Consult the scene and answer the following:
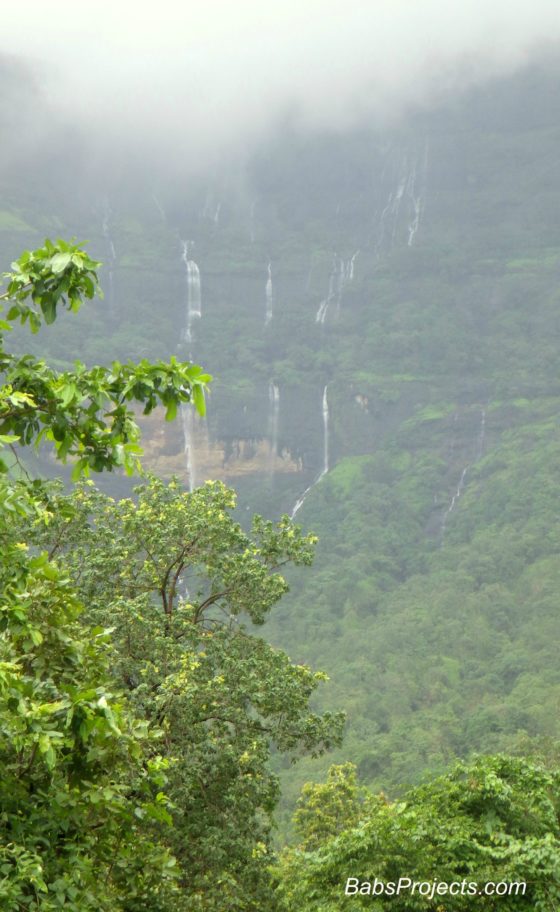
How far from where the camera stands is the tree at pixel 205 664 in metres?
15.0

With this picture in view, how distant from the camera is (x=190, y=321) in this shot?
157000 millimetres

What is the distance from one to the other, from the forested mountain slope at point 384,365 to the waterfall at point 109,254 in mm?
479

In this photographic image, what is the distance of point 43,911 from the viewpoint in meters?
6.27

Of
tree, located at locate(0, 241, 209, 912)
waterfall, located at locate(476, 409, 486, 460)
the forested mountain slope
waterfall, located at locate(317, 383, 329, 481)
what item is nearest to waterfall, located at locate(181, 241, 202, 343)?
the forested mountain slope

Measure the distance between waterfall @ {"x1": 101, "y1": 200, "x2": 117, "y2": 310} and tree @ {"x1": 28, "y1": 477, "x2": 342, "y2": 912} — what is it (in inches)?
5401

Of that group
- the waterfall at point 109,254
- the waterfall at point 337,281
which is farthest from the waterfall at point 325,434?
the waterfall at point 109,254

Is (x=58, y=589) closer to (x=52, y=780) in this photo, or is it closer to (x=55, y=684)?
(x=55, y=684)

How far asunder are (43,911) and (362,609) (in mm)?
97990

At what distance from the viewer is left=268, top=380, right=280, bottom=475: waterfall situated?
13675 centimetres

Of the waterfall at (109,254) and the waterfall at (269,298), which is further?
the waterfall at (269,298)

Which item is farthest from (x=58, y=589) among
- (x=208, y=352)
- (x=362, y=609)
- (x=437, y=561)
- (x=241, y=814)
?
(x=208, y=352)

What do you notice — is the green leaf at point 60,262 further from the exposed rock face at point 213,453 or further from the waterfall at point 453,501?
the exposed rock face at point 213,453

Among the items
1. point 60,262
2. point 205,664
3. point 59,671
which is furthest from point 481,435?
point 60,262

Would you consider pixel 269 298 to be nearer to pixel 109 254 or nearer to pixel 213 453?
pixel 109 254
